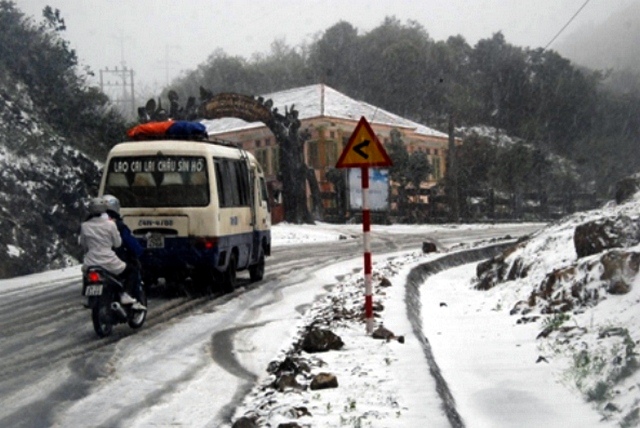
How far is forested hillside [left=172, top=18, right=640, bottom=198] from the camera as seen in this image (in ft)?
221

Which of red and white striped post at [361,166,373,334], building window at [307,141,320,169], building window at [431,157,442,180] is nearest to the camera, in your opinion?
red and white striped post at [361,166,373,334]

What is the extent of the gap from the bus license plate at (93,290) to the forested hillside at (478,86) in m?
54.3

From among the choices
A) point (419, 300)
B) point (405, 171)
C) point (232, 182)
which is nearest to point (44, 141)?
point (232, 182)

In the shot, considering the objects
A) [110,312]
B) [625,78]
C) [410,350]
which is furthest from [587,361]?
[625,78]

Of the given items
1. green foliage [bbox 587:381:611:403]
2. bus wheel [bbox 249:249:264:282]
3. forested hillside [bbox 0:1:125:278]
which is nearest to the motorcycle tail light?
green foliage [bbox 587:381:611:403]

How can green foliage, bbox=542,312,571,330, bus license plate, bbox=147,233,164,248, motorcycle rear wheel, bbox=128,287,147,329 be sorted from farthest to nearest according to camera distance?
bus license plate, bbox=147,233,164,248
motorcycle rear wheel, bbox=128,287,147,329
green foliage, bbox=542,312,571,330

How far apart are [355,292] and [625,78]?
194 ft

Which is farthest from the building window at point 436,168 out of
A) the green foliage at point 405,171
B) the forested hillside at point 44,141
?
the forested hillside at point 44,141

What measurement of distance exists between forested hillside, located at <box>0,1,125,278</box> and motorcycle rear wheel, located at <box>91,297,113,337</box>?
1022 centimetres

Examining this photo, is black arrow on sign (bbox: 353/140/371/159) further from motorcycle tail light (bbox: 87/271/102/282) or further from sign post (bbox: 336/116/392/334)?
motorcycle tail light (bbox: 87/271/102/282)

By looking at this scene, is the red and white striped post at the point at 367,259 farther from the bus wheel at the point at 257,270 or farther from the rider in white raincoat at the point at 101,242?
the bus wheel at the point at 257,270

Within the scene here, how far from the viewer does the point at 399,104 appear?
74000 millimetres

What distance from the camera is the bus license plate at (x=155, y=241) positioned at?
1309 cm

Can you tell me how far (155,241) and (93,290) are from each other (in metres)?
3.69
